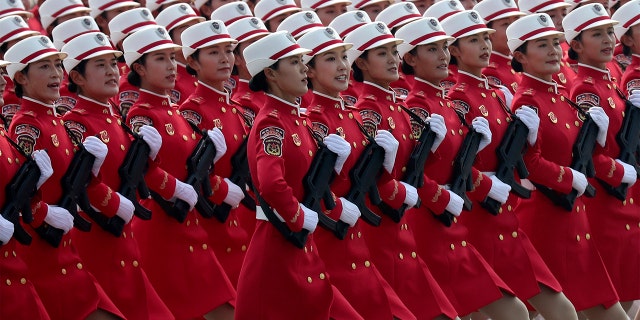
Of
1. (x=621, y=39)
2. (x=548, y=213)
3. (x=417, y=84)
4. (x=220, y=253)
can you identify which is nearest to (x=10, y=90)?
(x=220, y=253)

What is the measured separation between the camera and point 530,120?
38.0 feet

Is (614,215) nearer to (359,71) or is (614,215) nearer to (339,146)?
(359,71)

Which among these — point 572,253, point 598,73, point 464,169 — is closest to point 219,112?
point 464,169

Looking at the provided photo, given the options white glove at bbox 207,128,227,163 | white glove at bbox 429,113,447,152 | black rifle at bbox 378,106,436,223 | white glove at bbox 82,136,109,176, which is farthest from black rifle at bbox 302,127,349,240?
white glove at bbox 207,128,227,163

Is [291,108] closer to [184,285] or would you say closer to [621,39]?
[184,285]

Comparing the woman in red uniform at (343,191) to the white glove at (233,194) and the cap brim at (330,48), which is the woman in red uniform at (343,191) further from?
the white glove at (233,194)

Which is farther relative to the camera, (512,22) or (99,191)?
(512,22)

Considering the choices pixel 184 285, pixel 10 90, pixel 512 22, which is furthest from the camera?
pixel 512 22

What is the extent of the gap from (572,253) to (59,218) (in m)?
3.41

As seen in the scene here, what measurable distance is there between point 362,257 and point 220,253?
1617 millimetres

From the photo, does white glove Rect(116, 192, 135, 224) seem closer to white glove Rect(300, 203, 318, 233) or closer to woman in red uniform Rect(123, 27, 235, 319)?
woman in red uniform Rect(123, 27, 235, 319)

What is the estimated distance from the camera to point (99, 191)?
10.7 metres

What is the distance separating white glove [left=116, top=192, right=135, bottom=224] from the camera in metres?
10.8

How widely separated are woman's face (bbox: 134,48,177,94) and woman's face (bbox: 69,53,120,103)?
1.39ft
